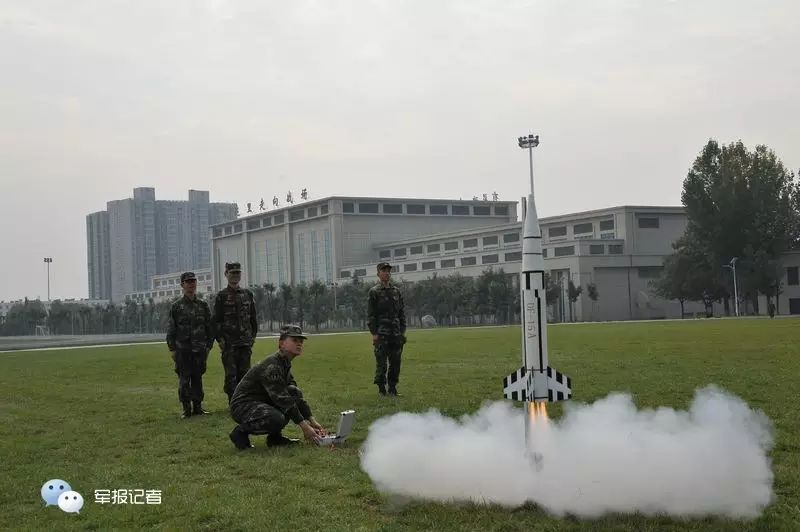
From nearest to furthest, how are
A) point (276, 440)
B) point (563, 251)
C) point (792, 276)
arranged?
1. point (276, 440)
2. point (792, 276)
3. point (563, 251)

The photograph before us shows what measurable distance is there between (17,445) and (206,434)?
2852mm

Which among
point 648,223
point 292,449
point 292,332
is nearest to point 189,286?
point 292,332

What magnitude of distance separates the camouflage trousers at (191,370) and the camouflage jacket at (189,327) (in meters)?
0.13

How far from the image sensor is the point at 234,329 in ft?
52.6

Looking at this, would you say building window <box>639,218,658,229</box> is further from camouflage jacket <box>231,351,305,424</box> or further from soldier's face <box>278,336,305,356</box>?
soldier's face <box>278,336,305,356</box>

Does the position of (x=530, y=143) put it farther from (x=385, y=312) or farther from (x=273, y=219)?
(x=273, y=219)

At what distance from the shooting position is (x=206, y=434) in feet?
44.2

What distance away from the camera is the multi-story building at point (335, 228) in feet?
A: 511

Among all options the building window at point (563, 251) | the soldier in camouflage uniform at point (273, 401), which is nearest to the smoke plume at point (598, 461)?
the soldier in camouflage uniform at point (273, 401)

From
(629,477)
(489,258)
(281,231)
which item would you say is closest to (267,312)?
(281,231)

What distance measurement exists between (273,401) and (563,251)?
110636 mm

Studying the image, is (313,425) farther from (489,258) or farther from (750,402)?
(489,258)

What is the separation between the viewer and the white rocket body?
1047cm

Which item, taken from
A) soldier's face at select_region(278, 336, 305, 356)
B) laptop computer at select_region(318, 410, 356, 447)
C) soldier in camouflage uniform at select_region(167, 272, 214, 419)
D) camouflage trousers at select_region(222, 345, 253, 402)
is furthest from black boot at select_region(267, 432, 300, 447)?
soldier in camouflage uniform at select_region(167, 272, 214, 419)
